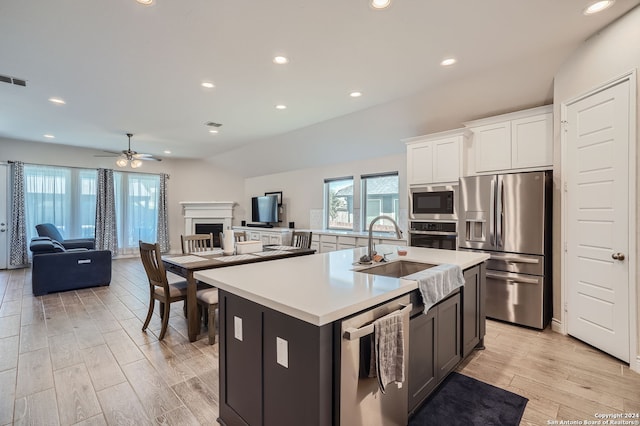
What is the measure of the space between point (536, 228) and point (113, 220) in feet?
29.9

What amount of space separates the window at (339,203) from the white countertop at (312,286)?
3906 mm

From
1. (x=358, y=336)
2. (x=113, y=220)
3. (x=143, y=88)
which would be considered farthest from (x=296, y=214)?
(x=358, y=336)

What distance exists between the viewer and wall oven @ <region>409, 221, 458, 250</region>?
3957 millimetres

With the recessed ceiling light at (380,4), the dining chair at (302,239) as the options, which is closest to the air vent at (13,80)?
the dining chair at (302,239)

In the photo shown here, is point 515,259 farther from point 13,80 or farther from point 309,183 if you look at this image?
point 13,80

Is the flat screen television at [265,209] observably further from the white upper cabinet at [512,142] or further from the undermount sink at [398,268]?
the undermount sink at [398,268]

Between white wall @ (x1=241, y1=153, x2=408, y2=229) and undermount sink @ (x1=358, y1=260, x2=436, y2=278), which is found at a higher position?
white wall @ (x1=241, y1=153, x2=408, y2=229)

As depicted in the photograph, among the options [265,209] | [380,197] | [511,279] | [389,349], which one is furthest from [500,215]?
[265,209]

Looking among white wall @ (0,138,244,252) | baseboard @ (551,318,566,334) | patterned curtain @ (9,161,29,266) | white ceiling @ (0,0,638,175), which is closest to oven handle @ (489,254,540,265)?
baseboard @ (551,318,566,334)

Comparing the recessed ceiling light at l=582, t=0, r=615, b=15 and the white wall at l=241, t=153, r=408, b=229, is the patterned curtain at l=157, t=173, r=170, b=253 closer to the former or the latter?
the white wall at l=241, t=153, r=408, b=229

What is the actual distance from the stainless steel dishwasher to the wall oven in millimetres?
2593

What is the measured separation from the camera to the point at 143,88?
3.72 meters

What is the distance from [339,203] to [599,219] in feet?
14.3

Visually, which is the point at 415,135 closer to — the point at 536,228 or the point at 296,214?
the point at 536,228
